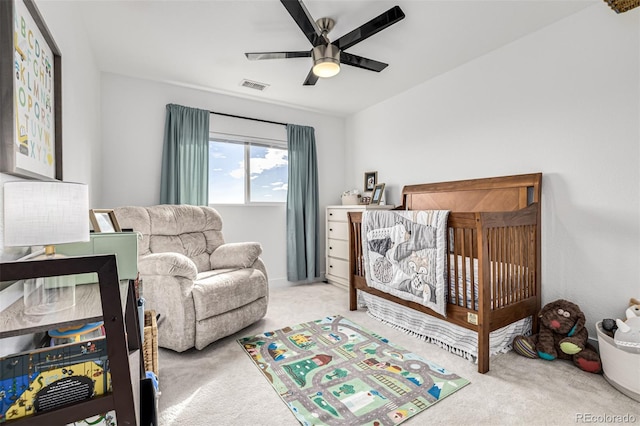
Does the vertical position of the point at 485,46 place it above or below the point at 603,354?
above

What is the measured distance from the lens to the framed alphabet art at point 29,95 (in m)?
0.87

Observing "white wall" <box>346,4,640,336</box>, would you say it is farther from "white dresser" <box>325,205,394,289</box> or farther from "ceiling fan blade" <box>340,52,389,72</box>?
"white dresser" <box>325,205,394,289</box>

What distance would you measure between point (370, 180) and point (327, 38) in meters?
2.13

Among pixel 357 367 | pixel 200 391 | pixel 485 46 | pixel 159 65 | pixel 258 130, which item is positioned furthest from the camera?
pixel 258 130

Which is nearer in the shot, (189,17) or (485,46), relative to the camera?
(189,17)

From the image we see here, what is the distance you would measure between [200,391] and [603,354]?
234 cm

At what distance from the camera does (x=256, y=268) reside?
2.67 meters

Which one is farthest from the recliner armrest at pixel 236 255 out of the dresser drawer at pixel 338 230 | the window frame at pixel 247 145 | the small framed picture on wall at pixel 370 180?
the small framed picture on wall at pixel 370 180

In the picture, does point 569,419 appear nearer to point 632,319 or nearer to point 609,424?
point 609,424

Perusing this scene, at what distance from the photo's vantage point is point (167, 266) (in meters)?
2.04

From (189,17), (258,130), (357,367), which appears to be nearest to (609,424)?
(357,367)

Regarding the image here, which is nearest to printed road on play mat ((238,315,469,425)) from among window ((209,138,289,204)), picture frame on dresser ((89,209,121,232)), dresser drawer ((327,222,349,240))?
→ picture frame on dresser ((89,209,121,232))

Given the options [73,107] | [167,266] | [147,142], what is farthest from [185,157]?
[167,266]

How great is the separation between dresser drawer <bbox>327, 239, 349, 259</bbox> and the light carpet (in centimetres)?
157
